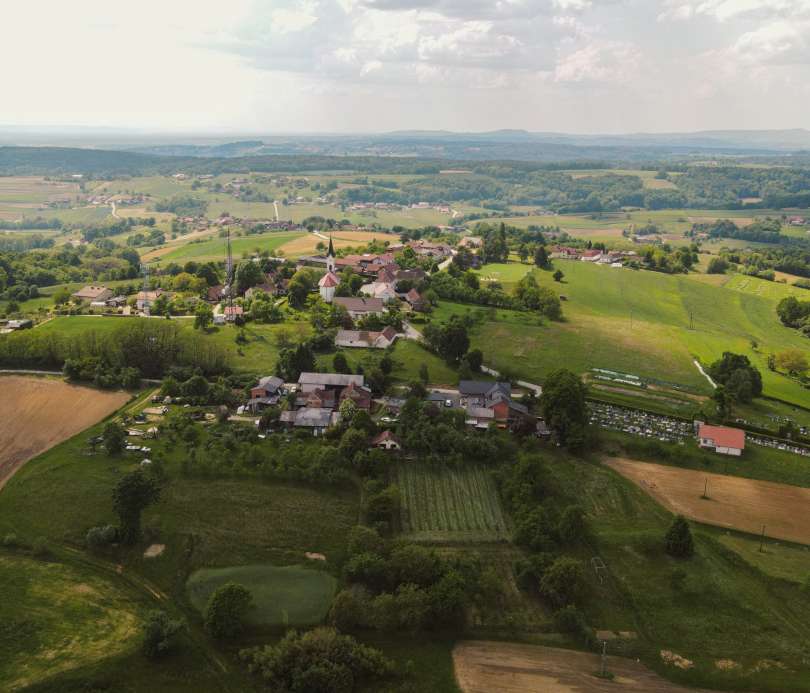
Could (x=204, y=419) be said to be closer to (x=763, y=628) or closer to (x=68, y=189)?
(x=763, y=628)

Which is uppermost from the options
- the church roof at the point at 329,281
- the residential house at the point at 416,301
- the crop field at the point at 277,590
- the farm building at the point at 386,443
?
the church roof at the point at 329,281

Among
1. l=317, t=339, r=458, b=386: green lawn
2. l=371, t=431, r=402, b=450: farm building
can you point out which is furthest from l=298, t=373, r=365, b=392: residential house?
l=371, t=431, r=402, b=450: farm building

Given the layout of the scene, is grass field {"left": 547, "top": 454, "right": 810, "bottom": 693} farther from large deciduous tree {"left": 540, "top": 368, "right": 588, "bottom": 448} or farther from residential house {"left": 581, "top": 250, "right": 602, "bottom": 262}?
residential house {"left": 581, "top": 250, "right": 602, "bottom": 262}

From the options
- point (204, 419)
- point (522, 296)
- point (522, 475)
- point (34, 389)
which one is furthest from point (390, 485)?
point (522, 296)

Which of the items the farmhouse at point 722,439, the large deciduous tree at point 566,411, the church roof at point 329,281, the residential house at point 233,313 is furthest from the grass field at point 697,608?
the church roof at point 329,281

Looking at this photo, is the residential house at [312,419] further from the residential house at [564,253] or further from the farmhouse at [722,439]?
the residential house at [564,253]

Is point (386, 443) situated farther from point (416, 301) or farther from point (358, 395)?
point (416, 301)
